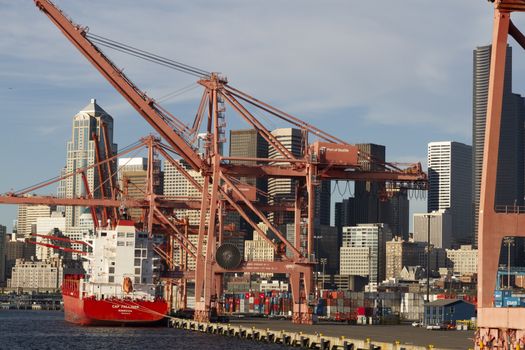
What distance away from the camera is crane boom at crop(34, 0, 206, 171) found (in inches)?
3253

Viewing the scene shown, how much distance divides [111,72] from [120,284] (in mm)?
19990

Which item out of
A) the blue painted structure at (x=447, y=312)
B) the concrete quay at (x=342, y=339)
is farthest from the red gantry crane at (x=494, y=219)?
the blue painted structure at (x=447, y=312)

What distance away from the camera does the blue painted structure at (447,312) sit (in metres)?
91.8

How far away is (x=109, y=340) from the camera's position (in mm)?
72750

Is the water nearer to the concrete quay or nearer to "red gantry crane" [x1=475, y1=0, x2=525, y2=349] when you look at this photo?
the concrete quay

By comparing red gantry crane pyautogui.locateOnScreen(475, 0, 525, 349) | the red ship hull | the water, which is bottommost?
the water

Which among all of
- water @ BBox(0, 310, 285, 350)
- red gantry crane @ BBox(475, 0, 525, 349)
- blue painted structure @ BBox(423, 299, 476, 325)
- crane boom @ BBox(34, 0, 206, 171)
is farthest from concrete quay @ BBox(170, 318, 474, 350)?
blue painted structure @ BBox(423, 299, 476, 325)

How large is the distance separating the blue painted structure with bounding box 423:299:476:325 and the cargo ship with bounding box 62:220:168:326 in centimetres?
2287

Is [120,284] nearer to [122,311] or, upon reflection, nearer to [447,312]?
[122,311]

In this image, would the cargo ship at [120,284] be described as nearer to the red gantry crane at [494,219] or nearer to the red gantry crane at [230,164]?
the red gantry crane at [230,164]

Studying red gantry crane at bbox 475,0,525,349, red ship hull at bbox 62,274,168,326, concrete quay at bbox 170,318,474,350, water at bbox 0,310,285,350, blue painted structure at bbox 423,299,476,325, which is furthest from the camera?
blue painted structure at bbox 423,299,476,325

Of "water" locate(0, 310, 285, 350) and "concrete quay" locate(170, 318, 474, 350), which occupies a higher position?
"concrete quay" locate(170, 318, 474, 350)

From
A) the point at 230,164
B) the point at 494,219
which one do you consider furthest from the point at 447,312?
the point at 494,219

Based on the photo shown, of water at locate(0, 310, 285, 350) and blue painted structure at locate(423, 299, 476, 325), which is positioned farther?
blue painted structure at locate(423, 299, 476, 325)
